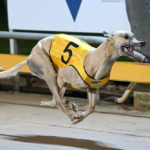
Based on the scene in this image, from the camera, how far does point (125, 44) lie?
12.6ft

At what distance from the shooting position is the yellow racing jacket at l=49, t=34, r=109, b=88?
13.4 feet

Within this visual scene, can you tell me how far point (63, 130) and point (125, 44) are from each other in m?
2.29

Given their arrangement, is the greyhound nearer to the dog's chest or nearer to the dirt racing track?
the dog's chest

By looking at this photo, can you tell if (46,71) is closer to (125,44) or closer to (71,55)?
(71,55)

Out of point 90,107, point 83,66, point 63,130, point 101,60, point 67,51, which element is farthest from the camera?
point 63,130

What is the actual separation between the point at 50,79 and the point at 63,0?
3214mm

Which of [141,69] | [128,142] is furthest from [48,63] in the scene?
[141,69]

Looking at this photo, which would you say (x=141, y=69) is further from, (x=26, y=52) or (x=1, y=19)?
(x=1, y=19)

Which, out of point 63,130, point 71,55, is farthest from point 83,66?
point 63,130

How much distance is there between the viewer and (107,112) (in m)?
6.84

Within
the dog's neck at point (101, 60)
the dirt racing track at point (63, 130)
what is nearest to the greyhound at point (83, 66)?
the dog's neck at point (101, 60)

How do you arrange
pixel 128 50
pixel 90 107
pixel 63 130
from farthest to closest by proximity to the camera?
pixel 63 130 < pixel 90 107 < pixel 128 50

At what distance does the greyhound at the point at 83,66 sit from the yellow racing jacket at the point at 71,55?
11mm

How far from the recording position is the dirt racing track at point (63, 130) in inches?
199
